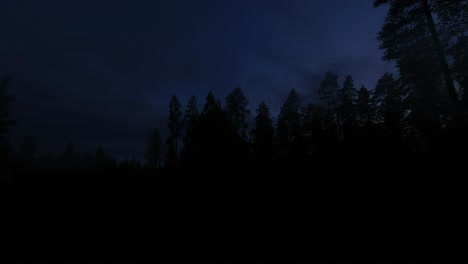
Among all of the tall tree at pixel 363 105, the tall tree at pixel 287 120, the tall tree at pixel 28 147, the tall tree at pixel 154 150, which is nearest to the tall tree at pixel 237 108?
the tall tree at pixel 287 120

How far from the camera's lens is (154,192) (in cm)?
1071

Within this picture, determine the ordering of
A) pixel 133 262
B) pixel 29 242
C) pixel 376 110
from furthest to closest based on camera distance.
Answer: pixel 376 110, pixel 29 242, pixel 133 262

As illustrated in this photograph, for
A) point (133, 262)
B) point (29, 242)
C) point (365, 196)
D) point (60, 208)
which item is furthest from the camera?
point (60, 208)

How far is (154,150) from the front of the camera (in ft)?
195

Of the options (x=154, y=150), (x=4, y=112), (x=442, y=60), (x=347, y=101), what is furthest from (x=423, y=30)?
(x=154, y=150)

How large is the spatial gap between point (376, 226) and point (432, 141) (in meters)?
7.40

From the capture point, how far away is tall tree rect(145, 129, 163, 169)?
59219 millimetres

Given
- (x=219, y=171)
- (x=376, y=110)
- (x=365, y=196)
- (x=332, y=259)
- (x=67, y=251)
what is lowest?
(x=332, y=259)

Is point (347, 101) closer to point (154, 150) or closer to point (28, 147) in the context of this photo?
point (154, 150)

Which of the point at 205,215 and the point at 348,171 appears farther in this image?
the point at 348,171

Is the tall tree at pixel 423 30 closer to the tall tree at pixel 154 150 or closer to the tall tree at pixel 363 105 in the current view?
the tall tree at pixel 363 105

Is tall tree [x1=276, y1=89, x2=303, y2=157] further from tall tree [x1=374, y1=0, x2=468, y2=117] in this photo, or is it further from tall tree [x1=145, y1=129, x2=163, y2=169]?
tall tree [x1=145, y1=129, x2=163, y2=169]

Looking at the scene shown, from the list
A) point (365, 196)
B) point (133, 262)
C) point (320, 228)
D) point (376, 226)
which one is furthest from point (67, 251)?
point (365, 196)

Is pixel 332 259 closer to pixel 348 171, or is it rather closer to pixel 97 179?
pixel 348 171
